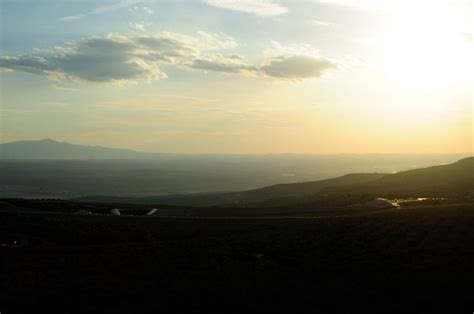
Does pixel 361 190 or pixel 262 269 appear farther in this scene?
pixel 361 190

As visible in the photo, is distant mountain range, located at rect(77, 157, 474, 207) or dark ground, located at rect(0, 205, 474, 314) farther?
distant mountain range, located at rect(77, 157, 474, 207)

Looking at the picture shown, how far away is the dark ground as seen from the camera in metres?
15.0

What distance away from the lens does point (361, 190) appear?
75375 mm

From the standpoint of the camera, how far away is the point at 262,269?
19.1m

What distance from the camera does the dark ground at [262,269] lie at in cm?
1496

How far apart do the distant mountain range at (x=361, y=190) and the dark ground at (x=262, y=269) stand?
82.1ft

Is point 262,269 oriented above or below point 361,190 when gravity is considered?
below

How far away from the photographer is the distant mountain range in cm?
5759

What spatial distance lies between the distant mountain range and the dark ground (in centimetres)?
2504

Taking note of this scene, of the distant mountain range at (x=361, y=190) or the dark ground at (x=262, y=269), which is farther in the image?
the distant mountain range at (x=361, y=190)

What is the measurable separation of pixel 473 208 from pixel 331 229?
839cm

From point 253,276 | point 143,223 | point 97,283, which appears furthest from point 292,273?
point 143,223

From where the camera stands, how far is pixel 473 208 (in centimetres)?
2769

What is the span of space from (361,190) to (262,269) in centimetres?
5918
